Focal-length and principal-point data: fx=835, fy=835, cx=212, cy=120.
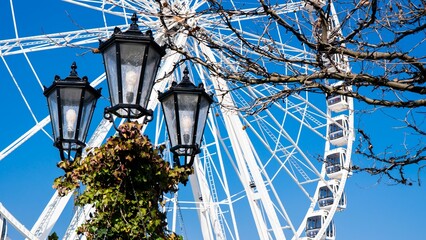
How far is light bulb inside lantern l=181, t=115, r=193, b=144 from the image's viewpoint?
545 cm

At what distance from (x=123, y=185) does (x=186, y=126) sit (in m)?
0.59

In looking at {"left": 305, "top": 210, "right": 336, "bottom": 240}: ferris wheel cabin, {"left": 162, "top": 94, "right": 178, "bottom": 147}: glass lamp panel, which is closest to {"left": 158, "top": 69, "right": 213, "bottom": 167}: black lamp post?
{"left": 162, "top": 94, "right": 178, "bottom": 147}: glass lamp panel

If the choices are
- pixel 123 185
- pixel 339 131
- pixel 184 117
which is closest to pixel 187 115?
pixel 184 117

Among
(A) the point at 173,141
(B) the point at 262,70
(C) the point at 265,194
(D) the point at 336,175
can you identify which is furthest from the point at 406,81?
(D) the point at 336,175

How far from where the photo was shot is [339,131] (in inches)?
944

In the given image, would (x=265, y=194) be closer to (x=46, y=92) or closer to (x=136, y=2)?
(x=136, y=2)

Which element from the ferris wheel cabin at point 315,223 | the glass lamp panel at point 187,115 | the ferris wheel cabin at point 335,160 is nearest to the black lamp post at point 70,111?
the glass lamp panel at point 187,115

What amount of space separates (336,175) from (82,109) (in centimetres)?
1955

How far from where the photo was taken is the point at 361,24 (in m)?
4.71

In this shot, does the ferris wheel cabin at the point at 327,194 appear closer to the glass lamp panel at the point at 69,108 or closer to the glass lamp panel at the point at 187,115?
the glass lamp panel at the point at 187,115

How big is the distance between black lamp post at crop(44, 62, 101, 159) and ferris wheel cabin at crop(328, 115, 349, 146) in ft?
61.5

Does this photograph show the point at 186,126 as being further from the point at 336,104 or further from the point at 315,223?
the point at 315,223

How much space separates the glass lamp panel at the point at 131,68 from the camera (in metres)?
5.20

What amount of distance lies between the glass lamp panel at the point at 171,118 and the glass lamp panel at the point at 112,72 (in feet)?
1.39
